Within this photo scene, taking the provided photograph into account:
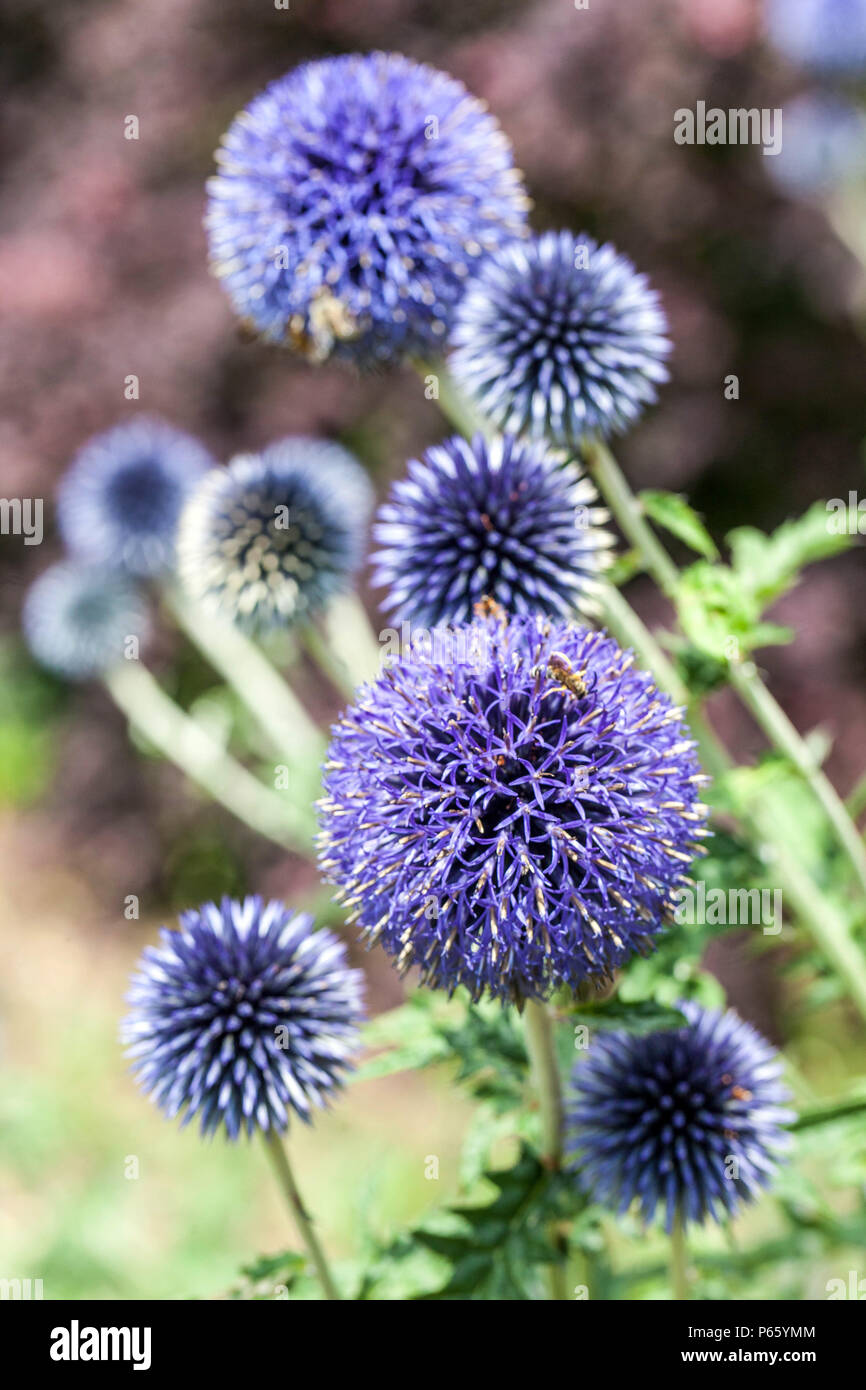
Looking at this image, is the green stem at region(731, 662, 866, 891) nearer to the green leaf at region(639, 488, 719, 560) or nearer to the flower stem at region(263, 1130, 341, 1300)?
the green leaf at region(639, 488, 719, 560)

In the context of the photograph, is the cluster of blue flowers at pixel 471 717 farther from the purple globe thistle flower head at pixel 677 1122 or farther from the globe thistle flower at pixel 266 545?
the globe thistle flower at pixel 266 545

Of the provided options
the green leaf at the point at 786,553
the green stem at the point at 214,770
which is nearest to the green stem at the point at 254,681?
the green stem at the point at 214,770

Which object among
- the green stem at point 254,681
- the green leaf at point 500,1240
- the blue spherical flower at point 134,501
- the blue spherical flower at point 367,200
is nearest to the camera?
the green leaf at point 500,1240

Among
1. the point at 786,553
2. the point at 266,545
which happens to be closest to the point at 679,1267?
the point at 786,553

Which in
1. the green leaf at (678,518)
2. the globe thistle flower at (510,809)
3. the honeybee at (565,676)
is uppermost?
the green leaf at (678,518)

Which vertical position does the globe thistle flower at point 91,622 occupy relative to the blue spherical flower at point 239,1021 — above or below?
above

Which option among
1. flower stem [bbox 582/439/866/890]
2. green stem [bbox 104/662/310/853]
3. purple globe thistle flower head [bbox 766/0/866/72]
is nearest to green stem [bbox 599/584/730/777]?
flower stem [bbox 582/439/866/890]
